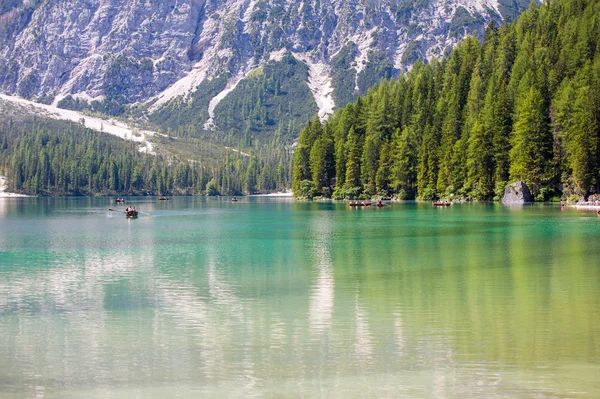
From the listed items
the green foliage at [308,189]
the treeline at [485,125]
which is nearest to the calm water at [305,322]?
the treeline at [485,125]

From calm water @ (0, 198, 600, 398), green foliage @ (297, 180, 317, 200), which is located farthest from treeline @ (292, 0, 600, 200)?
calm water @ (0, 198, 600, 398)

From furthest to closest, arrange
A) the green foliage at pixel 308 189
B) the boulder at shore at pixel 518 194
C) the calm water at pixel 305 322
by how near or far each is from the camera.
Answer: the green foliage at pixel 308 189 → the boulder at shore at pixel 518 194 → the calm water at pixel 305 322

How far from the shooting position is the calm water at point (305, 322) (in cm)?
1855

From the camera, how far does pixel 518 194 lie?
5103 inches

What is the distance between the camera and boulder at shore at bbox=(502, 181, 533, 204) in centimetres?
12900

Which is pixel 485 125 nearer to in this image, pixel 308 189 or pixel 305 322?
pixel 308 189

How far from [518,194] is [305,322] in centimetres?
11176

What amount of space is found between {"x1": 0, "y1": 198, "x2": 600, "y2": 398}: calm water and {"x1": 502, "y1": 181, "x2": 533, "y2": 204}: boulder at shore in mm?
78643

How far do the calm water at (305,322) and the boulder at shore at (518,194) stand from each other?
78.6 metres

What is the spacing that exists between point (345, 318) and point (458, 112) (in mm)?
137563

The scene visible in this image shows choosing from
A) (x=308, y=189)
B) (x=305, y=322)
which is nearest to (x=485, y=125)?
(x=308, y=189)

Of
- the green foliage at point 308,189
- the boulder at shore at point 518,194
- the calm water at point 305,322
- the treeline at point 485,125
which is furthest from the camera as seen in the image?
the green foliage at point 308,189

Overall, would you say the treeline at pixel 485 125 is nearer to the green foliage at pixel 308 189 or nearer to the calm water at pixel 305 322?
the green foliage at pixel 308 189

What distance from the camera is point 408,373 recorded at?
19141 millimetres
